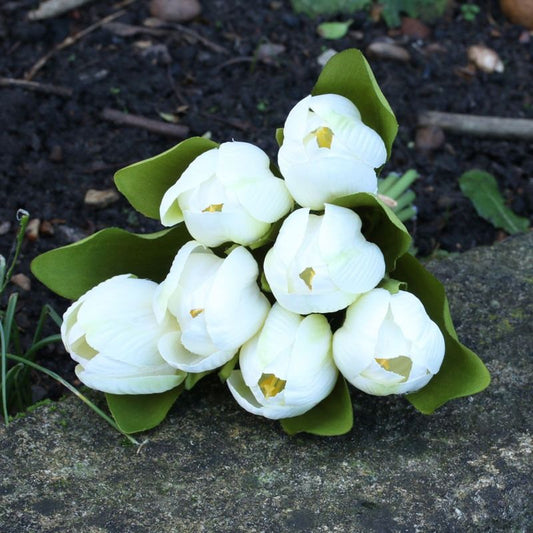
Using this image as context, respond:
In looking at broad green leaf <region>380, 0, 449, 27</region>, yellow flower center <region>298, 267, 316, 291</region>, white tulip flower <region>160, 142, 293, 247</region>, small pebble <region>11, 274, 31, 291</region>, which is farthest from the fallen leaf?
yellow flower center <region>298, 267, 316, 291</region>

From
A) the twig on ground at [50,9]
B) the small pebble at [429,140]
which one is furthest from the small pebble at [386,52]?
the twig on ground at [50,9]

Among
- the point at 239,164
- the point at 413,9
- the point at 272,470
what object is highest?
the point at 239,164

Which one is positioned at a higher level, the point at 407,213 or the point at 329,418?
the point at 329,418

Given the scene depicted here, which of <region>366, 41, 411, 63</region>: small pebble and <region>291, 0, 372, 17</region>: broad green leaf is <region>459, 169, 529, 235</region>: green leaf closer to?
<region>366, 41, 411, 63</region>: small pebble

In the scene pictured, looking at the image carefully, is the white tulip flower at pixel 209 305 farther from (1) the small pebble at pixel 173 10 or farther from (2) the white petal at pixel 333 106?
(1) the small pebble at pixel 173 10

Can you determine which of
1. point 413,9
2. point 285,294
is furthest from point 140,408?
point 413,9

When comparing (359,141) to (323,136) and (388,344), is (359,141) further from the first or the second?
(388,344)
